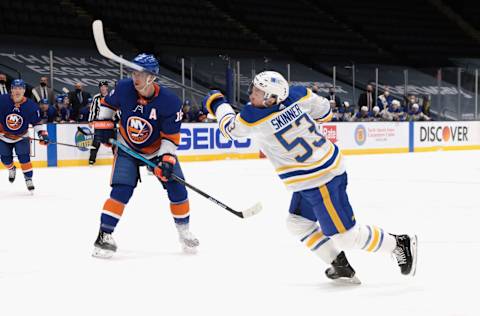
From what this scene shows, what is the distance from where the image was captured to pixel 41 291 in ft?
11.1

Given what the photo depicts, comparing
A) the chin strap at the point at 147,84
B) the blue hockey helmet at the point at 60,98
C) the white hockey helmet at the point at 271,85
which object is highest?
the blue hockey helmet at the point at 60,98

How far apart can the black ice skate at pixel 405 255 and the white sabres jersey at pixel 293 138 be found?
18.9 inches

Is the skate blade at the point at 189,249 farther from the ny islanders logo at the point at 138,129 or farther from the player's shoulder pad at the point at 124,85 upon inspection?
the player's shoulder pad at the point at 124,85

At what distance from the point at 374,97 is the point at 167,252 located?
493 inches

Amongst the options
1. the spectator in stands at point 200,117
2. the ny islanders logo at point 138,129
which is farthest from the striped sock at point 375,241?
the spectator in stands at point 200,117

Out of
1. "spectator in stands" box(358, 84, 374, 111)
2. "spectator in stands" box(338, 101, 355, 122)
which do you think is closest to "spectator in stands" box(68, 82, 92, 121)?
"spectator in stands" box(338, 101, 355, 122)

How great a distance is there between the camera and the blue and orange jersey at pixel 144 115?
14.1 ft

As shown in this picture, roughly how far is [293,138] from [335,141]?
11.5 metres

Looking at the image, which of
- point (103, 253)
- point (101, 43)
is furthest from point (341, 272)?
point (101, 43)

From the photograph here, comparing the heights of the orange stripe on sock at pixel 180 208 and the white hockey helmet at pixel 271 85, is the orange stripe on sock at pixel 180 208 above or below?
below

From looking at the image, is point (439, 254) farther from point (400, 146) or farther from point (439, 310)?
point (400, 146)

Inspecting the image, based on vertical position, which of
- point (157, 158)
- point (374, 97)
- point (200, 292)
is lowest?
point (200, 292)

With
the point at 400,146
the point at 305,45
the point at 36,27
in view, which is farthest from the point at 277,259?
the point at 305,45

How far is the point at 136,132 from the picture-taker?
4.36m
